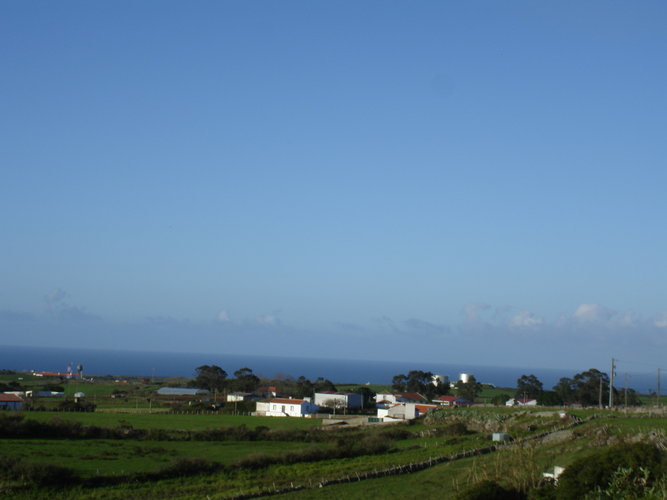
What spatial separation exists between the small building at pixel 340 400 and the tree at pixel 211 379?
3189 centimetres

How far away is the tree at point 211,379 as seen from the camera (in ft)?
350

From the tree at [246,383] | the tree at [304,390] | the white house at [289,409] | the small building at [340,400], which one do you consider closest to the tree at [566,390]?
the small building at [340,400]

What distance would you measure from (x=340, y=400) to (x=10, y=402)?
3205 centimetres

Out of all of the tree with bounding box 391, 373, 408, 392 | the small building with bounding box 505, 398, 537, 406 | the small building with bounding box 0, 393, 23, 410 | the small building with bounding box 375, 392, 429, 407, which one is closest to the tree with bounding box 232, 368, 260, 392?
the tree with bounding box 391, 373, 408, 392

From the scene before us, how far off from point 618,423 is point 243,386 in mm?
67727

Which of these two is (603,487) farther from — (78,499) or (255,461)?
(255,461)

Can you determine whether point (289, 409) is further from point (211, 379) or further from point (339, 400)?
point (211, 379)

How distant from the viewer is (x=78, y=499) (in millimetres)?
25578

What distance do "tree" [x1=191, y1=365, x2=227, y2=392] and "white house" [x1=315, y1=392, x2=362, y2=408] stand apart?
105 ft

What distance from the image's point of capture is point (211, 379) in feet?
356

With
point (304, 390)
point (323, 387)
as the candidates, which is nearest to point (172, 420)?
point (304, 390)

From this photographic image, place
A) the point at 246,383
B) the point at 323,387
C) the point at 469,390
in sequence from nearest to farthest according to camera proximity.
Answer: the point at 323,387
the point at 469,390
the point at 246,383

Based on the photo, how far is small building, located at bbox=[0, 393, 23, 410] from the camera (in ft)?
207

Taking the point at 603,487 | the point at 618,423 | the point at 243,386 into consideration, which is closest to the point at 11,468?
the point at 603,487
